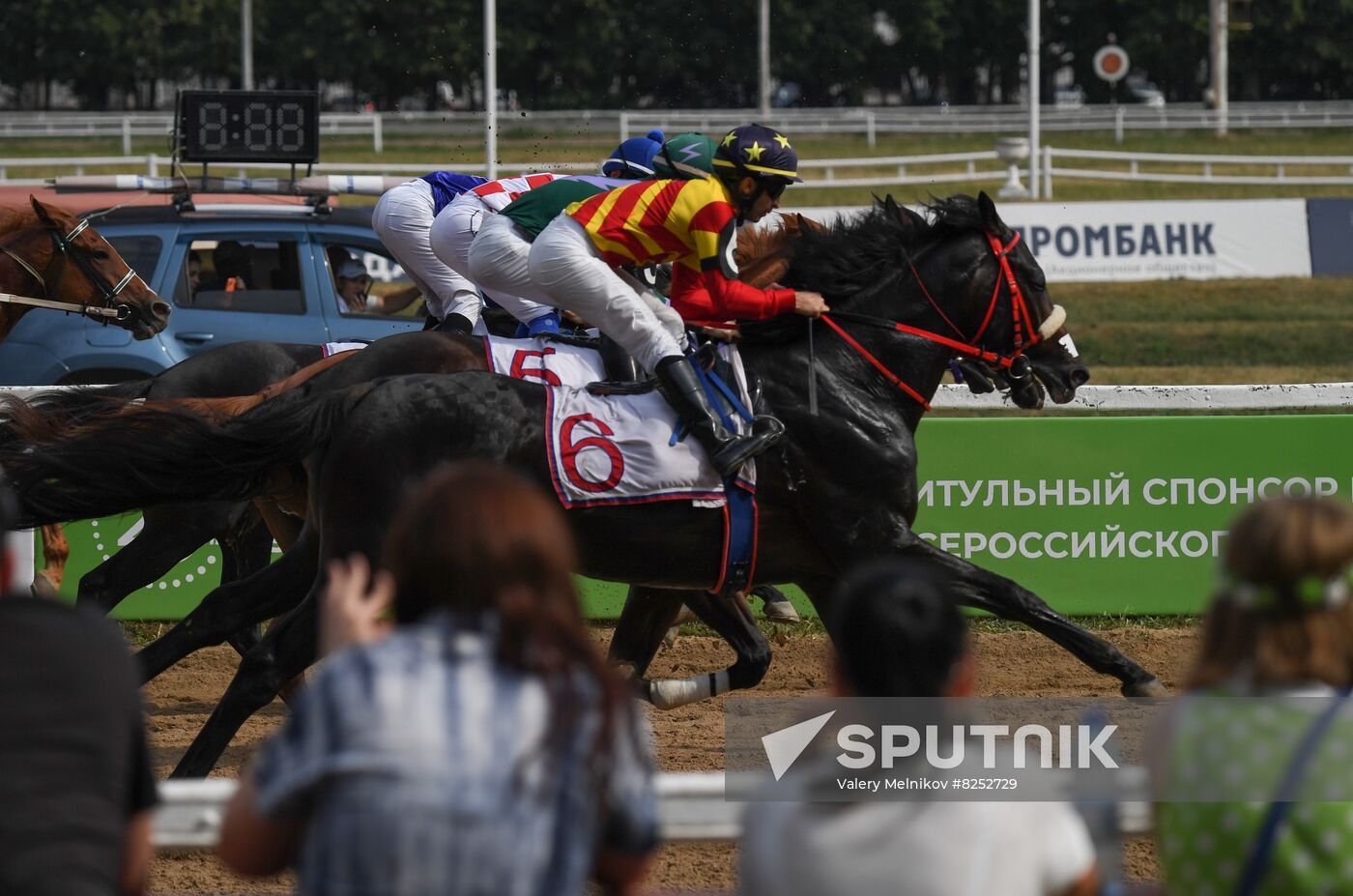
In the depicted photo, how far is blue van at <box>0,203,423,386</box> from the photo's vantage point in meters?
9.90

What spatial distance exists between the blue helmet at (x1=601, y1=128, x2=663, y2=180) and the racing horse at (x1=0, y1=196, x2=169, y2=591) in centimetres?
249

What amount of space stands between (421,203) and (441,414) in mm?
2490

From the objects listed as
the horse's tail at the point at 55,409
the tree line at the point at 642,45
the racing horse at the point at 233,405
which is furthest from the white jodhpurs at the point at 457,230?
the tree line at the point at 642,45

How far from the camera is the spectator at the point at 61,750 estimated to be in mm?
2312

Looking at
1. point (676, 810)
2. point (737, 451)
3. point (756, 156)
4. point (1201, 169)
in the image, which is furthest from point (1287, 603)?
point (1201, 169)

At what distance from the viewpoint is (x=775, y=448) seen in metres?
5.82

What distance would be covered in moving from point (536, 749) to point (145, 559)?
526cm

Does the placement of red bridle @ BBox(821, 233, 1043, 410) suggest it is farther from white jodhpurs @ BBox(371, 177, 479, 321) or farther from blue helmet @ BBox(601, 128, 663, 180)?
white jodhpurs @ BBox(371, 177, 479, 321)

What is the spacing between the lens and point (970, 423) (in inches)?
329

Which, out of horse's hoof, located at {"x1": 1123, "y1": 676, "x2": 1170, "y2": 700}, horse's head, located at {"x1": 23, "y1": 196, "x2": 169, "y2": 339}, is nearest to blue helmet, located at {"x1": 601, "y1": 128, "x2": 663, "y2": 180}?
horse's head, located at {"x1": 23, "y1": 196, "x2": 169, "y2": 339}

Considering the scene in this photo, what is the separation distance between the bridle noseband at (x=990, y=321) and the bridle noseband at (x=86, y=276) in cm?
382

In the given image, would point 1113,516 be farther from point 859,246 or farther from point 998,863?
point 998,863

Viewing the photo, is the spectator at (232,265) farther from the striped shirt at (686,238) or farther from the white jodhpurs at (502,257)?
the striped shirt at (686,238)

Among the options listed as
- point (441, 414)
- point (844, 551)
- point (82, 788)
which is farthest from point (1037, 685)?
point (82, 788)
